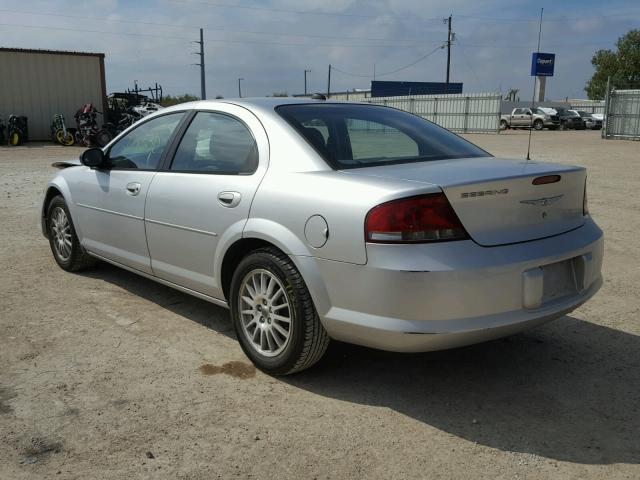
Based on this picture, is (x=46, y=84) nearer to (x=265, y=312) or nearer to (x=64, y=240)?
(x=64, y=240)

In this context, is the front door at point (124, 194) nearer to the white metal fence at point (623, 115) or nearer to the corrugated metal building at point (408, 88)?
the white metal fence at point (623, 115)

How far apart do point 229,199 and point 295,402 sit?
1214 millimetres

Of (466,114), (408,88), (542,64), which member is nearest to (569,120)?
(466,114)

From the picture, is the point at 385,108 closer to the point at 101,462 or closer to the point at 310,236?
the point at 310,236

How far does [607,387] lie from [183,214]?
2673mm

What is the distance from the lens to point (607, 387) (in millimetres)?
3410

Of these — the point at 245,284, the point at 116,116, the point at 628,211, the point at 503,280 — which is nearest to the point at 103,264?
the point at 245,284

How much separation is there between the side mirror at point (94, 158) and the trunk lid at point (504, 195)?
2403 mm

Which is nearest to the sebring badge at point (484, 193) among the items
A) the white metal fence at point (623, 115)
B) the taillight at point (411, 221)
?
the taillight at point (411, 221)

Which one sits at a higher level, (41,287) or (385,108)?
(385,108)

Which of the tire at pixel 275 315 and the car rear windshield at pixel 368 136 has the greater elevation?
the car rear windshield at pixel 368 136

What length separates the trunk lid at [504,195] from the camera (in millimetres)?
2961

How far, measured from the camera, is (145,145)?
4.65m

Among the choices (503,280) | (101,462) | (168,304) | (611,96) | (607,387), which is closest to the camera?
(101,462)
